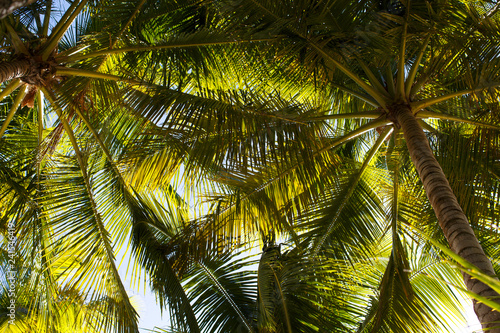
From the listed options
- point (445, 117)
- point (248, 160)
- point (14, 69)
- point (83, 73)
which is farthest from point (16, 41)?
point (445, 117)

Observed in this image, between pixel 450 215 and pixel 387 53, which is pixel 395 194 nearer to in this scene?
pixel 387 53

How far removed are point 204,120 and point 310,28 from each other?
1662 millimetres

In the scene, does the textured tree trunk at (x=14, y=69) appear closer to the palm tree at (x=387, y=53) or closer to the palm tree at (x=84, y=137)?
the palm tree at (x=84, y=137)

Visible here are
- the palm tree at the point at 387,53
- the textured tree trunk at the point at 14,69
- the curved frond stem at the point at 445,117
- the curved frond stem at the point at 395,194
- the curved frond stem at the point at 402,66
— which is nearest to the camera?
the textured tree trunk at the point at 14,69

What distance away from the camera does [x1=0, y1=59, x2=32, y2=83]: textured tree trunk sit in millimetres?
4238

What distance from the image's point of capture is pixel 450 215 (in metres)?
3.40

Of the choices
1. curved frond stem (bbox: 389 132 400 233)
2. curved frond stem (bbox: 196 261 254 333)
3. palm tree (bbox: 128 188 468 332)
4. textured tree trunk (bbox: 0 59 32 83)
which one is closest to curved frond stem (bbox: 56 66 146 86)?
textured tree trunk (bbox: 0 59 32 83)

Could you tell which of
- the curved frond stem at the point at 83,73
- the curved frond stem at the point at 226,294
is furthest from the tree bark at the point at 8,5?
the curved frond stem at the point at 226,294

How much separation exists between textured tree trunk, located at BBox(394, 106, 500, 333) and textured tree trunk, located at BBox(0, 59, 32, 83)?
4118mm

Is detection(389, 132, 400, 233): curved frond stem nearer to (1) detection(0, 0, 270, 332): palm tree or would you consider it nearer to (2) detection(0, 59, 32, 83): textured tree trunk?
(1) detection(0, 0, 270, 332): palm tree

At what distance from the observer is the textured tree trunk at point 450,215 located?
2.69 meters

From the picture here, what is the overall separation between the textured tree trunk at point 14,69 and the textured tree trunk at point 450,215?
412cm

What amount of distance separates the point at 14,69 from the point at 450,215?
450 cm

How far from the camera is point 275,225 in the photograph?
6.00 meters
